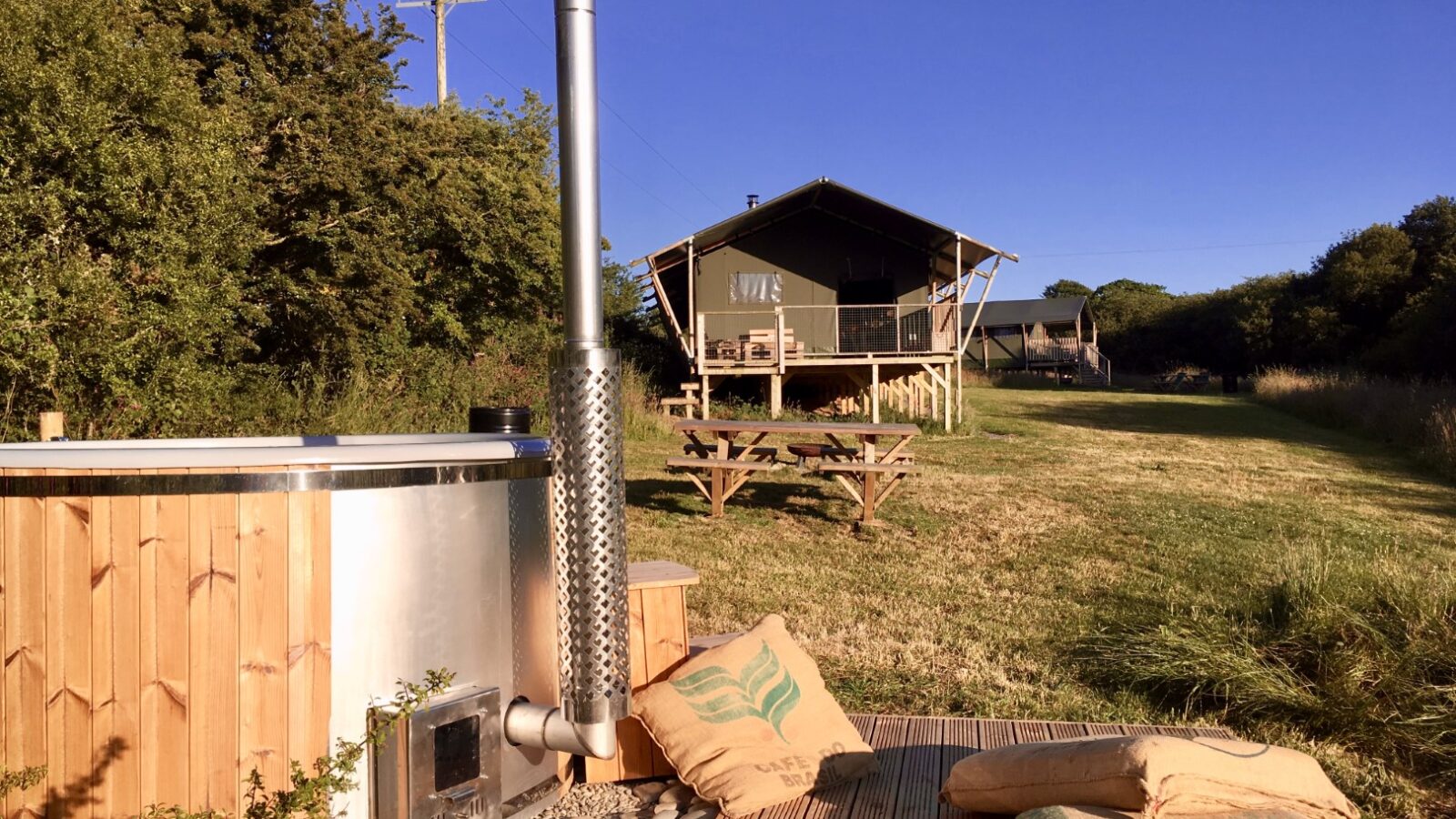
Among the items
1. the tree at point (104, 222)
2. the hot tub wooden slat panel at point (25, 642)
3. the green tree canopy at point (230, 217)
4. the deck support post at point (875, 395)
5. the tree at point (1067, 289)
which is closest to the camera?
the hot tub wooden slat panel at point (25, 642)

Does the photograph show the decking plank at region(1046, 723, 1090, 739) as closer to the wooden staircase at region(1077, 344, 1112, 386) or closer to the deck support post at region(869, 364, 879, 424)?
the deck support post at region(869, 364, 879, 424)

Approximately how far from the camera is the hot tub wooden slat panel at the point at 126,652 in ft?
8.36

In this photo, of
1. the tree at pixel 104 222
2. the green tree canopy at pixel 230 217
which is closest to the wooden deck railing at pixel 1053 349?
the green tree canopy at pixel 230 217

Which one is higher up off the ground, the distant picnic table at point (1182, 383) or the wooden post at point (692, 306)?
the wooden post at point (692, 306)

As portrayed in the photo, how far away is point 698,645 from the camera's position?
3959mm

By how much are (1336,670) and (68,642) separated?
4761mm

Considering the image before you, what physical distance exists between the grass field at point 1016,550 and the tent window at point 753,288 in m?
8.72

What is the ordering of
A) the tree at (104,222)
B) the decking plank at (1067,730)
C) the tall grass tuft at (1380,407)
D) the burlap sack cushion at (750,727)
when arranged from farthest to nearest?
1. the tall grass tuft at (1380,407)
2. the tree at (104,222)
3. the decking plank at (1067,730)
4. the burlap sack cushion at (750,727)

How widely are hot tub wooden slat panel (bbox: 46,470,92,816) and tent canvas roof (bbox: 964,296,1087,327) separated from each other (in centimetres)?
4780

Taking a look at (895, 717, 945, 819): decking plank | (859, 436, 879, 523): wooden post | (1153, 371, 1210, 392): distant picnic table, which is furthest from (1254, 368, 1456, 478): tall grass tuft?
(895, 717, 945, 819): decking plank

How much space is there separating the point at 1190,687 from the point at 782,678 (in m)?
2.19

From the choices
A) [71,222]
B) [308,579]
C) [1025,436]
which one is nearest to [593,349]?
[308,579]

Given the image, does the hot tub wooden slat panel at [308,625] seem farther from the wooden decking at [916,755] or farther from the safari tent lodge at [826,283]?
the safari tent lodge at [826,283]

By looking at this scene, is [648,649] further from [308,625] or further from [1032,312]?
[1032,312]
